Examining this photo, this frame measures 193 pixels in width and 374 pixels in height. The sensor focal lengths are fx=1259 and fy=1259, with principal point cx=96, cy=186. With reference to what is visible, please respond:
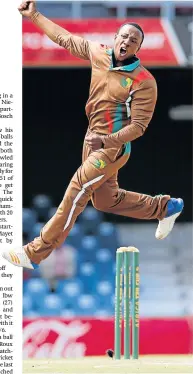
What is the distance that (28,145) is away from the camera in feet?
46.3

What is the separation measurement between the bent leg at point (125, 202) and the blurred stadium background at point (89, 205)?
433cm

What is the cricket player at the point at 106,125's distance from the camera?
22.6ft

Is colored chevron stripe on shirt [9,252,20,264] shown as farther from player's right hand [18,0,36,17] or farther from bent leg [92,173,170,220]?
player's right hand [18,0,36,17]

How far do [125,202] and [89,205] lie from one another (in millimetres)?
6556

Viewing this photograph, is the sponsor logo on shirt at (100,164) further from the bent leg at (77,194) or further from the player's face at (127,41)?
the player's face at (127,41)

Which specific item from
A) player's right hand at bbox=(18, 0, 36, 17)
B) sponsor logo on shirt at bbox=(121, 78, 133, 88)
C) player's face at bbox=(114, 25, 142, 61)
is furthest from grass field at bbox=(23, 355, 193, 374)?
player's right hand at bbox=(18, 0, 36, 17)

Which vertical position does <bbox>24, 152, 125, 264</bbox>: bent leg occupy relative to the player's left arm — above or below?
below

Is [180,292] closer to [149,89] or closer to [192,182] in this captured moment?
[192,182]

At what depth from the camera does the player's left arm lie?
6.88 meters

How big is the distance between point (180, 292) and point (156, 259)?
0.66m

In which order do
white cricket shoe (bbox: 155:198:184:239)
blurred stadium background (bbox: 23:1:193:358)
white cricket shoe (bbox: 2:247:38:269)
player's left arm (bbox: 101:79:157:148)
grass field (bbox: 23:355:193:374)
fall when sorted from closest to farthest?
player's left arm (bbox: 101:79:157:148)
white cricket shoe (bbox: 2:247:38:269)
white cricket shoe (bbox: 155:198:184:239)
grass field (bbox: 23:355:193:374)
blurred stadium background (bbox: 23:1:193:358)

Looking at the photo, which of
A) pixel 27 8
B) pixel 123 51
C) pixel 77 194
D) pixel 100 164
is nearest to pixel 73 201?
pixel 77 194

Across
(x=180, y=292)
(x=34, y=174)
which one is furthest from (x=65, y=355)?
(x=34, y=174)

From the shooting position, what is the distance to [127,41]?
6.89 metres
